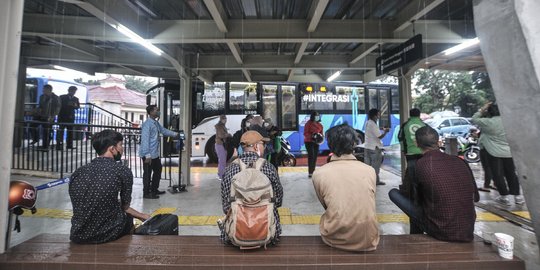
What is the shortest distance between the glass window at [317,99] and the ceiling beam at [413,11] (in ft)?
18.3

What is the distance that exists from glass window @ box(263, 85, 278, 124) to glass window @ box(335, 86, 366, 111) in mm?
2381

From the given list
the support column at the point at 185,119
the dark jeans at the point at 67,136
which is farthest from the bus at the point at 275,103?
the support column at the point at 185,119

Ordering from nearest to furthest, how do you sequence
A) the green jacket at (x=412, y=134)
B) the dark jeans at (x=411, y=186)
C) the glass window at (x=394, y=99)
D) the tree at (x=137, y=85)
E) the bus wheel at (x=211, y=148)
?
the dark jeans at (x=411, y=186) → the green jacket at (x=412, y=134) → the bus wheel at (x=211, y=148) → the tree at (x=137, y=85) → the glass window at (x=394, y=99)

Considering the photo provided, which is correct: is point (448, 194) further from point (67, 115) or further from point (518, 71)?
point (67, 115)

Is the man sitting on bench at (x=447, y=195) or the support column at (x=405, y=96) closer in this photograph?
the man sitting on bench at (x=447, y=195)

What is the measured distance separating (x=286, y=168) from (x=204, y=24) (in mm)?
4968

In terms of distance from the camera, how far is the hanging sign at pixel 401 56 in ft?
15.0

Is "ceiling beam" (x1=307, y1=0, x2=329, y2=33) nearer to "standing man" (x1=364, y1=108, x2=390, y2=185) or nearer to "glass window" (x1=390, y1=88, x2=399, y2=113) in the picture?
"standing man" (x1=364, y1=108, x2=390, y2=185)

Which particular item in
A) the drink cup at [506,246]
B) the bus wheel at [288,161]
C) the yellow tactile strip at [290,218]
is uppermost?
the bus wheel at [288,161]

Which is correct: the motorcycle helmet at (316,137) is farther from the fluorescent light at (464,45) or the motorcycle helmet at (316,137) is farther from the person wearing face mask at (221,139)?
the fluorescent light at (464,45)

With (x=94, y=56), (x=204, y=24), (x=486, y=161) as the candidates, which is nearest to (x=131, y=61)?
(x=94, y=56)

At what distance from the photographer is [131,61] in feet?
23.0

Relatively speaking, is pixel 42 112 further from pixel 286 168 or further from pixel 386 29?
pixel 386 29

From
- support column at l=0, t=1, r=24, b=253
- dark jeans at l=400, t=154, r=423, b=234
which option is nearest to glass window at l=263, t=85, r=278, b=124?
dark jeans at l=400, t=154, r=423, b=234
